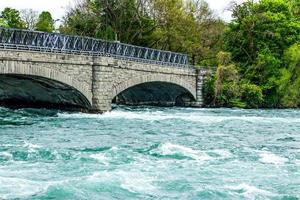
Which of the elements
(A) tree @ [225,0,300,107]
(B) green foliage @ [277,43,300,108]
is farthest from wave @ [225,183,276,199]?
(A) tree @ [225,0,300,107]

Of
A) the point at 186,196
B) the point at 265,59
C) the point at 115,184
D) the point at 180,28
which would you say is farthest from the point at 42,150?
the point at 180,28

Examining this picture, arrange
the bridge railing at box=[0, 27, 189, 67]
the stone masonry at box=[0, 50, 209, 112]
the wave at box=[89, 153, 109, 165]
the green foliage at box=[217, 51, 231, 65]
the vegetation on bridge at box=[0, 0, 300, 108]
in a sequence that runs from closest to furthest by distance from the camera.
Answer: the wave at box=[89, 153, 109, 165] < the stone masonry at box=[0, 50, 209, 112] < the bridge railing at box=[0, 27, 189, 67] < the vegetation on bridge at box=[0, 0, 300, 108] < the green foliage at box=[217, 51, 231, 65]

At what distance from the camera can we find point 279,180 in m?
18.0

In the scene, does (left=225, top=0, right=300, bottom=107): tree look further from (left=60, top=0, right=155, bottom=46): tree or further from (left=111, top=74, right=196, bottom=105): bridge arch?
(left=60, top=0, right=155, bottom=46): tree

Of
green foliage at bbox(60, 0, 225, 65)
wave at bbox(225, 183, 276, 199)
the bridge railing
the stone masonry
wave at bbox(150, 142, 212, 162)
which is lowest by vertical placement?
wave at bbox(225, 183, 276, 199)

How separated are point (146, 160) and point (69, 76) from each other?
1781cm

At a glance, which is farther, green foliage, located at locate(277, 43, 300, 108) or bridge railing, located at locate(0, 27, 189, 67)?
green foliage, located at locate(277, 43, 300, 108)

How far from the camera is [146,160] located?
21312 millimetres

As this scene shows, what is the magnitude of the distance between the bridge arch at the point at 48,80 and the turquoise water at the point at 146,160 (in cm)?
279

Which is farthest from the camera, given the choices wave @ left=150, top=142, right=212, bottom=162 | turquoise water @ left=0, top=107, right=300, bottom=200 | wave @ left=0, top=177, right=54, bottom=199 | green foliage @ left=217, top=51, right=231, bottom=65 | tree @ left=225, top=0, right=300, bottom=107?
tree @ left=225, top=0, right=300, bottom=107

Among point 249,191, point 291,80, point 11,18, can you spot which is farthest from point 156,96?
point 249,191

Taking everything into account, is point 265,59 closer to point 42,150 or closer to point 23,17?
point 42,150

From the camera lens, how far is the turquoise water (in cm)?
1639

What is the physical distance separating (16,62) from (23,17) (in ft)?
202
